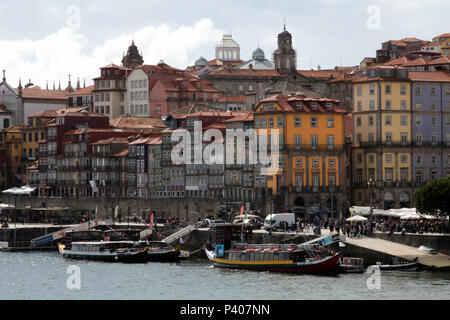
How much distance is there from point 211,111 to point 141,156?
1069 centimetres

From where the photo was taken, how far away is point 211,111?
166 metres

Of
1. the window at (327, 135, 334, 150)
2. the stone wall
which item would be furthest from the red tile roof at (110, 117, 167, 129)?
the stone wall

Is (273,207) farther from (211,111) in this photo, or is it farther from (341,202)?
(211,111)

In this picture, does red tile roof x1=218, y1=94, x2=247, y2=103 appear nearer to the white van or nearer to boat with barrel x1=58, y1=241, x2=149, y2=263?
the white van

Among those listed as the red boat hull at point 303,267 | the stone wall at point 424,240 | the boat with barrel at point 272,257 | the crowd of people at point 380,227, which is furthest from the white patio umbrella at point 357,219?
the red boat hull at point 303,267

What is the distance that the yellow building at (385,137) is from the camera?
14600 centimetres

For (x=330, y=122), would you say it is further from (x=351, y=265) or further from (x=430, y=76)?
(x=351, y=265)

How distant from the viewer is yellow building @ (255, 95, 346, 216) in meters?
143

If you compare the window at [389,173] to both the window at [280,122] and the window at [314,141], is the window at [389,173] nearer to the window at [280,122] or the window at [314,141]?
the window at [314,141]

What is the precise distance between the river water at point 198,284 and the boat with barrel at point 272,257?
53.9 inches

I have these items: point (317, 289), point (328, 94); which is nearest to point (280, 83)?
point (328, 94)

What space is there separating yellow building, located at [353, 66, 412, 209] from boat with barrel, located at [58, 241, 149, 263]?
33631mm

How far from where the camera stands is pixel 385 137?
482 feet
